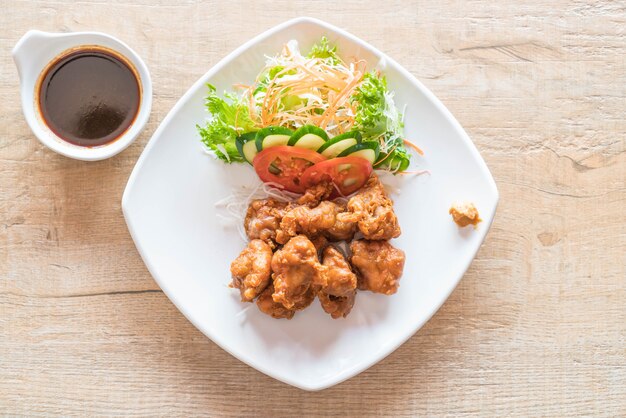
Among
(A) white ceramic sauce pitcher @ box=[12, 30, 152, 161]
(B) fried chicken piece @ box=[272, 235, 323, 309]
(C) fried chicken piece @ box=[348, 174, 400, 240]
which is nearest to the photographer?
(B) fried chicken piece @ box=[272, 235, 323, 309]

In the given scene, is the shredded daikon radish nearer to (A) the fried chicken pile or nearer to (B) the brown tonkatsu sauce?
(A) the fried chicken pile

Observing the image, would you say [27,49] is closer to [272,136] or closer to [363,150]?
[272,136]

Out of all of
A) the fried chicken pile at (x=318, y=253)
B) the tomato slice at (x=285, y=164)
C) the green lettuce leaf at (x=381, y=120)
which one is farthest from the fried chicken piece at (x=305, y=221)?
the green lettuce leaf at (x=381, y=120)

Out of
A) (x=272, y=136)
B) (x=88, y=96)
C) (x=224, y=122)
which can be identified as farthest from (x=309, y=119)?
(x=88, y=96)

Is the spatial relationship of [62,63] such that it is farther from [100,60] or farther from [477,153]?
[477,153]

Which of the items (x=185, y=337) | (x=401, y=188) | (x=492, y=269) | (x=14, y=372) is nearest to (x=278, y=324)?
(x=185, y=337)

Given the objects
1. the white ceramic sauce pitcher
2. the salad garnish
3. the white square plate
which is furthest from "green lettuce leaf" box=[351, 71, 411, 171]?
the white ceramic sauce pitcher
